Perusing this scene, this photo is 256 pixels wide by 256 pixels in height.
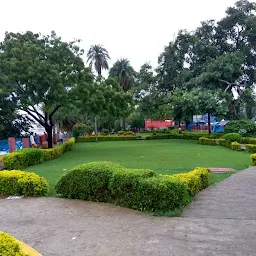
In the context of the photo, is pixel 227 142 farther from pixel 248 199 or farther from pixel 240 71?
pixel 248 199

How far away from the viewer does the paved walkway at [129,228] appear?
4.07m

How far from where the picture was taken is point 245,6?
31438mm

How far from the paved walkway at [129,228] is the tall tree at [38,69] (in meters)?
13.0

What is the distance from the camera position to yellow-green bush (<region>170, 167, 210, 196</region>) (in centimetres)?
736

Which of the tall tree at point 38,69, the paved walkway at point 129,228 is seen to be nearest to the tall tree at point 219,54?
the tall tree at point 38,69

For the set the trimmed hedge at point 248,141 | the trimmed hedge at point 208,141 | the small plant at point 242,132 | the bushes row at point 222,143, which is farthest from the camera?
the trimmed hedge at point 208,141

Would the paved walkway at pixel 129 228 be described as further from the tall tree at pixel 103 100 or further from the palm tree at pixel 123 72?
the palm tree at pixel 123 72

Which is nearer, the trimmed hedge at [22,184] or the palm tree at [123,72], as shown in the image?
the trimmed hedge at [22,184]

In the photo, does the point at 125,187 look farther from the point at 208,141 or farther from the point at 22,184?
the point at 208,141

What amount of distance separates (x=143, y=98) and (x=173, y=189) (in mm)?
28768

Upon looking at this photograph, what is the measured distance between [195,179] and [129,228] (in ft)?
10.4

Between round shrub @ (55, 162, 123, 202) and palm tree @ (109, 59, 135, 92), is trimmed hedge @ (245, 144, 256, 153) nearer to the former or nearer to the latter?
round shrub @ (55, 162, 123, 202)

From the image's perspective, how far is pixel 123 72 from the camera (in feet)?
187

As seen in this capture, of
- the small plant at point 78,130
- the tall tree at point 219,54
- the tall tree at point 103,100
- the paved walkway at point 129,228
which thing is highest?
the tall tree at point 219,54
